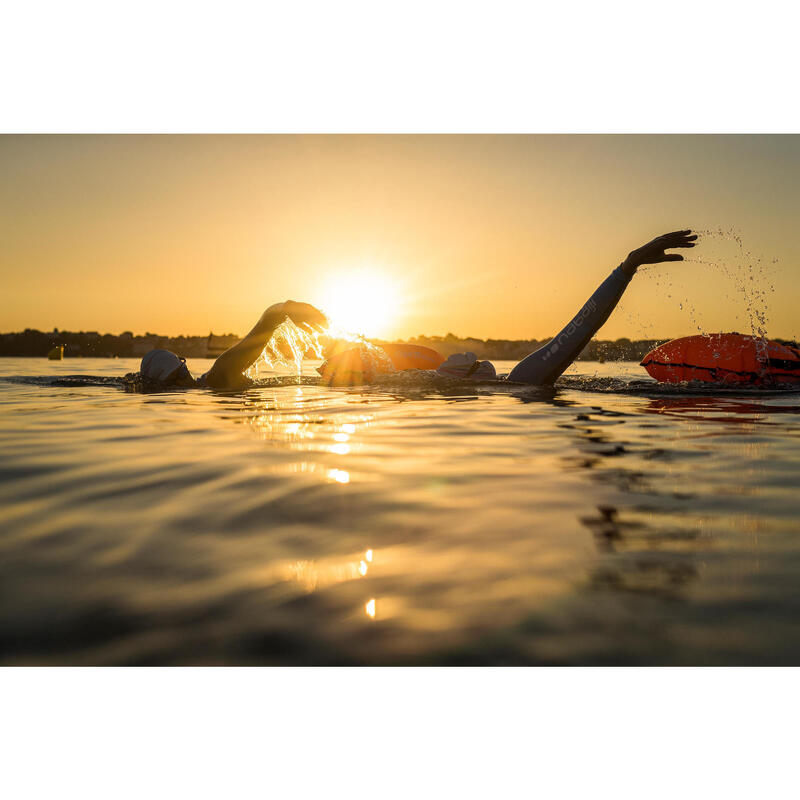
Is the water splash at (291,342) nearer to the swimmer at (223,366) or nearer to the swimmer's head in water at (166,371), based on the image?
the swimmer at (223,366)

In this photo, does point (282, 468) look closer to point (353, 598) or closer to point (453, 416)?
point (353, 598)

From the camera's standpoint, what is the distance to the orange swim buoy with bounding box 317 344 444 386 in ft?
37.5

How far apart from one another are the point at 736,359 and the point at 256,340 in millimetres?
7707

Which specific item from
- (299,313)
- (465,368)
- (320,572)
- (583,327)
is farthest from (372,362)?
(320,572)

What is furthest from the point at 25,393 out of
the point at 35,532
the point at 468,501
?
the point at 468,501

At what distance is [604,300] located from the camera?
25.7ft

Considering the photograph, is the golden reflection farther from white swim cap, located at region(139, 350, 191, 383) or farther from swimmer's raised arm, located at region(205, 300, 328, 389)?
white swim cap, located at region(139, 350, 191, 383)

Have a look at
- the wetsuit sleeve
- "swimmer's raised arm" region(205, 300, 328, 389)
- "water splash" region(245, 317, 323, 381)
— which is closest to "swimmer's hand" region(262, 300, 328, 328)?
"swimmer's raised arm" region(205, 300, 328, 389)

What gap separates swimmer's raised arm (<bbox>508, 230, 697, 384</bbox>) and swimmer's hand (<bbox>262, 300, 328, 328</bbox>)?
348 cm

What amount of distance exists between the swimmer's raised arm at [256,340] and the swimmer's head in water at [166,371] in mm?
402

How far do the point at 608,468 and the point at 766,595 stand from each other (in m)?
1.75

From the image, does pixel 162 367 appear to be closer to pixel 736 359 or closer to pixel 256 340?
pixel 256 340

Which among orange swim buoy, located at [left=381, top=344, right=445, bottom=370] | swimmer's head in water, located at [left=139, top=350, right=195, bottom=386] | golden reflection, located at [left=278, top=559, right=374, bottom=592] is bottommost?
golden reflection, located at [left=278, top=559, right=374, bottom=592]

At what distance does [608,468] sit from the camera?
3.43 meters
